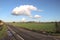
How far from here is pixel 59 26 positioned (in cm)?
4281

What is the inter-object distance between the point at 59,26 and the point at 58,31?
8.92 ft

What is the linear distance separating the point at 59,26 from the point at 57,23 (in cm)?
124

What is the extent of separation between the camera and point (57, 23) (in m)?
43.8

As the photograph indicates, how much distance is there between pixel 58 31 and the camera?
40.4 metres

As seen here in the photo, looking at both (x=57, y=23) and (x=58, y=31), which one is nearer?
(x=58, y=31)

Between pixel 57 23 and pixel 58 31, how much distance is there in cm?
382
